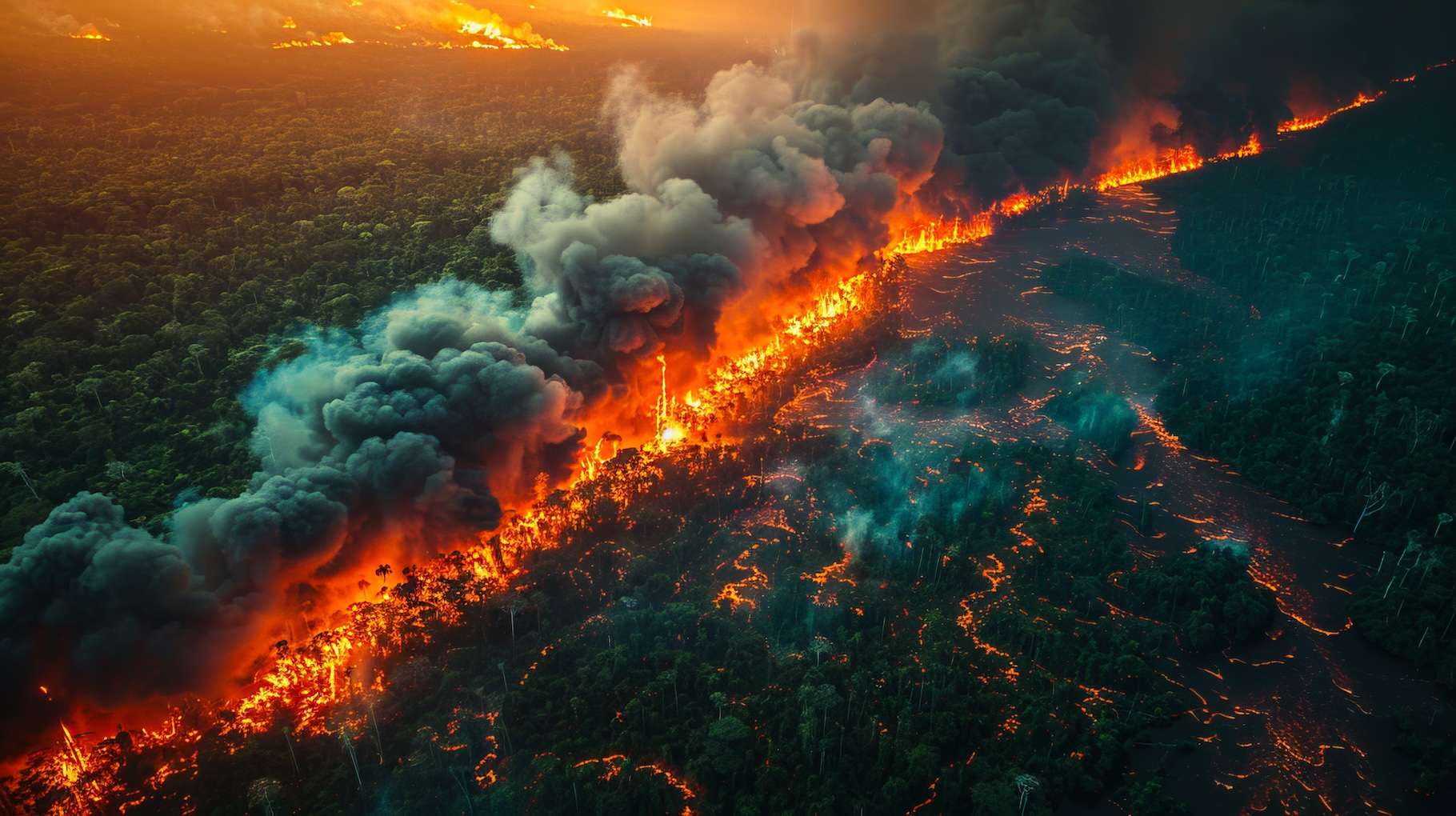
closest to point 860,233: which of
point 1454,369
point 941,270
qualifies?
point 941,270

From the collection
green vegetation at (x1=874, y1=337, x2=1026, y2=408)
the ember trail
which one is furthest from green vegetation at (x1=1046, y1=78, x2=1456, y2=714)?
green vegetation at (x1=874, y1=337, x2=1026, y2=408)

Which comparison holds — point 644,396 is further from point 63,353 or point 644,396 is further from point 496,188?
point 496,188

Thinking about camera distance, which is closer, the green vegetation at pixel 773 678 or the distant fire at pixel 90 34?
the green vegetation at pixel 773 678

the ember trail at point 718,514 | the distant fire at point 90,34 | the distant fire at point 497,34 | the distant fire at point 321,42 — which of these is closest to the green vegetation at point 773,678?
the ember trail at point 718,514

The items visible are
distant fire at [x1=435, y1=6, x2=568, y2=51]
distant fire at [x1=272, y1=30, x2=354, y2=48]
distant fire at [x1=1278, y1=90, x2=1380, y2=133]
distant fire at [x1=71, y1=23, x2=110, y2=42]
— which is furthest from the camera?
distant fire at [x1=435, y1=6, x2=568, y2=51]

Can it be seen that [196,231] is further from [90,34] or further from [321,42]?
[321,42]

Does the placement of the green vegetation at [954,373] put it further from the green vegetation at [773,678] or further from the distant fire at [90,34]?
the distant fire at [90,34]

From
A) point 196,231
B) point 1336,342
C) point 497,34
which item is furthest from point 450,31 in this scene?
point 1336,342

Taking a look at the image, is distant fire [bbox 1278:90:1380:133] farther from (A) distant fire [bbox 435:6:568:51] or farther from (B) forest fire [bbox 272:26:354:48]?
(B) forest fire [bbox 272:26:354:48]
